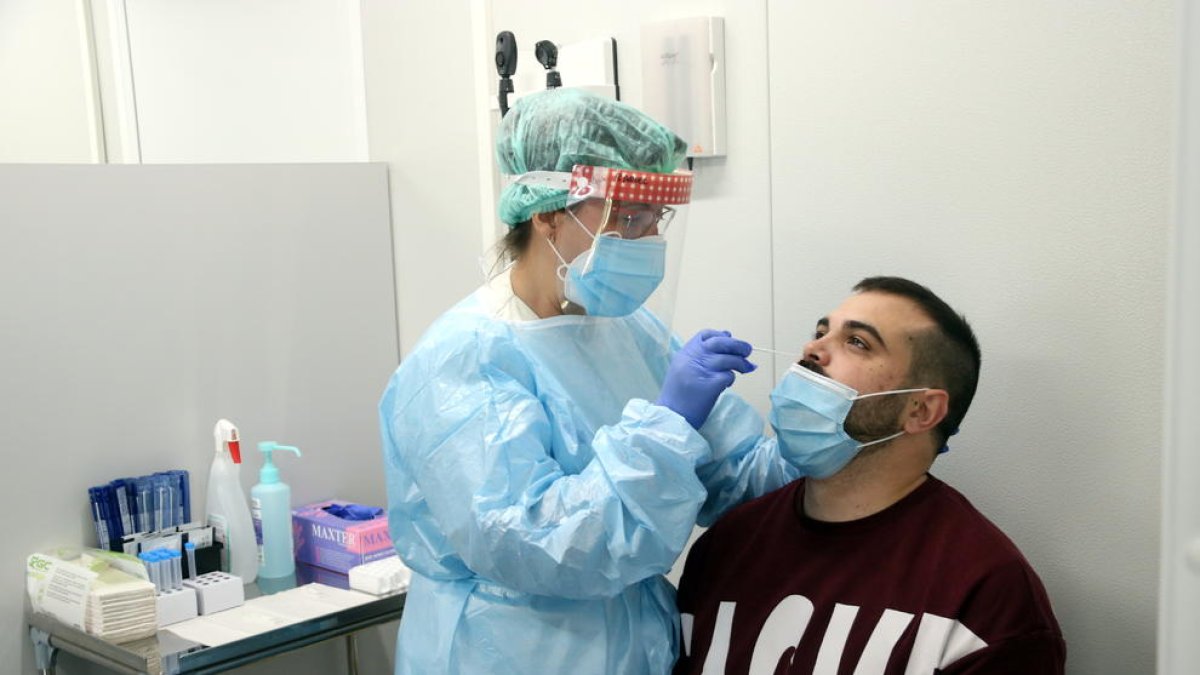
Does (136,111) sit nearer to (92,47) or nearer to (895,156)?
(92,47)

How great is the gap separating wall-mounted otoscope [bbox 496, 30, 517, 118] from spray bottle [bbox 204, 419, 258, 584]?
2.85 feet

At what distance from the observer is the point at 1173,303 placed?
64cm

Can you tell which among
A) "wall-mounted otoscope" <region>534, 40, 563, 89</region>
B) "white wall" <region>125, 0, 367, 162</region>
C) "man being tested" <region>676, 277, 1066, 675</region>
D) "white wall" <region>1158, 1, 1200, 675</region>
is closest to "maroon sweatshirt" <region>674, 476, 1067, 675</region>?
"man being tested" <region>676, 277, 1066, 675</region>

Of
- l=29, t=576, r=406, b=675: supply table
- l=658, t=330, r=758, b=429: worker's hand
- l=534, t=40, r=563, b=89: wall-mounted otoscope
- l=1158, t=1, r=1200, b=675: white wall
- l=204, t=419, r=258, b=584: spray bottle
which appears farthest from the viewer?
l=204, t=419, r=258, b=584: spray bottle

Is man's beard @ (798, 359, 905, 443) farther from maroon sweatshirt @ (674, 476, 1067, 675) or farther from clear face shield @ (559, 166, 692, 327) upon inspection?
clear face shield @ (559, 166, 692, 327)

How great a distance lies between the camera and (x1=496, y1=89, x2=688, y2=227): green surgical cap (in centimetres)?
152

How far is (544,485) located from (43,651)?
125 cm

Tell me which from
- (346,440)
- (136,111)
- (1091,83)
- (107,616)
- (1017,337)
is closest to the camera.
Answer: (1091,83)

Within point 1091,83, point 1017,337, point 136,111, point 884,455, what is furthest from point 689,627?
point 136,111

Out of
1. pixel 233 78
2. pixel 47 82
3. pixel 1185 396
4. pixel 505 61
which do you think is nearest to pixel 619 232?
pixel 505 61

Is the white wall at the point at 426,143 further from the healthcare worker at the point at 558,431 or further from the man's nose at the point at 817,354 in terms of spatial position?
the man's nose at the point at 817,354

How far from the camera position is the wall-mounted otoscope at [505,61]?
208cm

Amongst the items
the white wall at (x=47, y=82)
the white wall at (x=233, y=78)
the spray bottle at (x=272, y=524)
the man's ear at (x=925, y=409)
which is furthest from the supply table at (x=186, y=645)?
the white wall at (x=47, y=82)

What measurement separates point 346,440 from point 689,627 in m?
1.19
